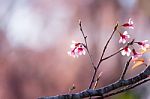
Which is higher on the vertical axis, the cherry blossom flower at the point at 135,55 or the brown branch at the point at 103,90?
the brown branch at the point at 103,90

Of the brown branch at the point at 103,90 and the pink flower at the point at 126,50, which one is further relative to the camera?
the pink flower at the point at 126,50

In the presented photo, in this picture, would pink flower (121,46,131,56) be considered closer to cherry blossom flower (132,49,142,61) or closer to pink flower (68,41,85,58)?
cherry blossom flower (132,49,142,61)

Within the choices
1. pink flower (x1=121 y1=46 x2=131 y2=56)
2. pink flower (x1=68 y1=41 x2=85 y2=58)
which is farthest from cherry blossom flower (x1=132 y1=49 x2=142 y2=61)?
pink flower (x1=68 y1=41 x2=85 y2=58)

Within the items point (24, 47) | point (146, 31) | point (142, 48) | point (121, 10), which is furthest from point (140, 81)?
point (121, 10)

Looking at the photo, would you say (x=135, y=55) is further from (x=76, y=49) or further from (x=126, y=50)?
(x=76, y=49)

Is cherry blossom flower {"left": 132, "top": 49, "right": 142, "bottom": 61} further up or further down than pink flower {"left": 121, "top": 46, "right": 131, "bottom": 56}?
further down

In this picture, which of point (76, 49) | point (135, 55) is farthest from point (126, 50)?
point (76, 49)

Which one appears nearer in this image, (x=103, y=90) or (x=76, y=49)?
(x=103, y=90)

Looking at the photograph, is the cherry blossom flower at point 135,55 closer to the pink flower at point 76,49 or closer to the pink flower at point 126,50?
the pink flower at point 126,50

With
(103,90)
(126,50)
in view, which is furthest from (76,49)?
(103,90)

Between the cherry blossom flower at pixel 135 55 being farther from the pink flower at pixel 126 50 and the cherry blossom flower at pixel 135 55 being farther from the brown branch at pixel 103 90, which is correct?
the brown branch at pixel 103 90

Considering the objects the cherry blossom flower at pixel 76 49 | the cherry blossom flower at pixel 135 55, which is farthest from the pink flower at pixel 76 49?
the cherry blossom flower at pixel 135 55
